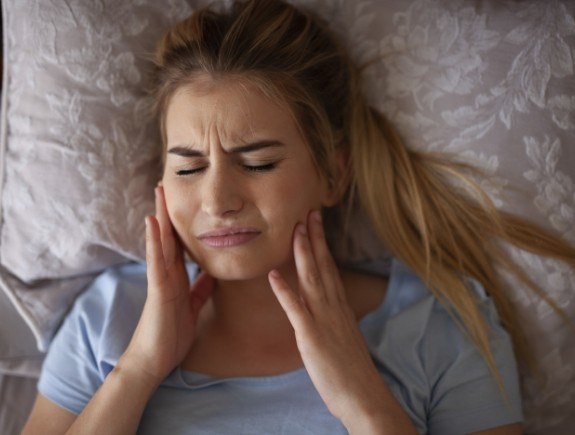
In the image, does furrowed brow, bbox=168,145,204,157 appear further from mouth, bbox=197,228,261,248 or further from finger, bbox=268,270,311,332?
finger, bbox=268,270,311,332

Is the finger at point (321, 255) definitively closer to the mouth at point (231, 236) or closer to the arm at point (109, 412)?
the mouth at point (231, 236)

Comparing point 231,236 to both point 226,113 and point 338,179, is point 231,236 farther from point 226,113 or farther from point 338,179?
point 338,179

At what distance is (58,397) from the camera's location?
140cm

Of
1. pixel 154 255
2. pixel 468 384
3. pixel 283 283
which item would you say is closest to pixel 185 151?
pixel 154 255

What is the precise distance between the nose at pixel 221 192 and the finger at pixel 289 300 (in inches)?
6.0

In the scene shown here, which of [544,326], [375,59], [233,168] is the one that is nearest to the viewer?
[233,168]

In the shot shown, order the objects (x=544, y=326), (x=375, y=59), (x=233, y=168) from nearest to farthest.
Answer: (x=233, y=168) → (x=544, y=326) → (x=375, y=59)

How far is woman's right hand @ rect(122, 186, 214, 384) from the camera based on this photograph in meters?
1.36

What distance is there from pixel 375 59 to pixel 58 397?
103 cm

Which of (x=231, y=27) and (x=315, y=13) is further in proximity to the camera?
(x=315, y=13)

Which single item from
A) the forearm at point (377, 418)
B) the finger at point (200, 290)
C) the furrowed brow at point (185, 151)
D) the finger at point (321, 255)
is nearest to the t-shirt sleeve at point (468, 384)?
the forearm at point (377, 418)

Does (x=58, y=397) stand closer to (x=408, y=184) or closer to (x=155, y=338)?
(x=155, y=338)

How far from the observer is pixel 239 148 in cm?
130

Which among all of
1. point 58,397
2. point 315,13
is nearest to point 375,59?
point 315,13
